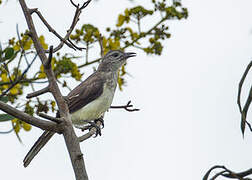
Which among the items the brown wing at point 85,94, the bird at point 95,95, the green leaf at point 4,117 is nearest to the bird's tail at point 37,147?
the green leaf at point 4,117

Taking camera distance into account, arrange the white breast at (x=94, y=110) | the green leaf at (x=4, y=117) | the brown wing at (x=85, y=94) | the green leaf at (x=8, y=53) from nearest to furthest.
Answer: the green leaf at (x=4, y=117)
the green leaf at (x=8, y=53)
the white breast at (x=94, y=110)
the brown wing at (x=85, y=94)

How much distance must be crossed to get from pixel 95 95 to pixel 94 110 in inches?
14.0

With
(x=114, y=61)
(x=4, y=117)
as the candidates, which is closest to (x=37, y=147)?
(x=4, y=117)

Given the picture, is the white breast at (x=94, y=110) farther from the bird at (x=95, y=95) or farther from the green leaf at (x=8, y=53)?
the green leaf at (x=8, y=53)

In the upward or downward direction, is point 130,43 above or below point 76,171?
above

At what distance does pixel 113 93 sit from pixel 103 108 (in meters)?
0.43

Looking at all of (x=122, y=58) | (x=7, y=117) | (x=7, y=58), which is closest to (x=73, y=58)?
(x=7, y=58)

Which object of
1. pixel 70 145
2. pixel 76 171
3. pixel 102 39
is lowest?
pixel 76 171

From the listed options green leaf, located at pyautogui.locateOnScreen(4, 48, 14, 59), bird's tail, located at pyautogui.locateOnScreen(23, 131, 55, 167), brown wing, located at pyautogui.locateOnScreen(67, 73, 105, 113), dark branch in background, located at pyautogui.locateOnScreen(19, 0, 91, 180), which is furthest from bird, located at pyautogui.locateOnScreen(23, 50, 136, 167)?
dark branch in background, located at pyautogui.locateOnScreen(19, 0, 91, 180)

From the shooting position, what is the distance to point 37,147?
4.60 m

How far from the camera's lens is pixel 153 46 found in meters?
5.19

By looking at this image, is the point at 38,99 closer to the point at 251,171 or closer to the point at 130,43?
the point at 130,43

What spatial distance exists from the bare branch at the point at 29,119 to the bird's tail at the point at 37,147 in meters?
1.32

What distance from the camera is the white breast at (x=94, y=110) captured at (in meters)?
6.14
